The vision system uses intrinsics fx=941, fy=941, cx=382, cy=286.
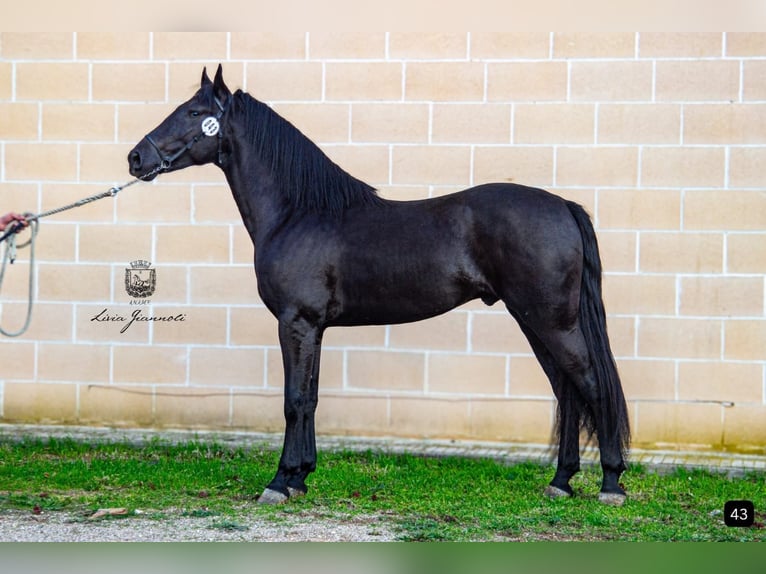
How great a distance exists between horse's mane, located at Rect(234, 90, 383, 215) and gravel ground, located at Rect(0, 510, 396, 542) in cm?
141

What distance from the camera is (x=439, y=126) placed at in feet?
18.9

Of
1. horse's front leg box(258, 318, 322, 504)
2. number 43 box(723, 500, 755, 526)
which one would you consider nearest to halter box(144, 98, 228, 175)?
horse's front leg box(258, 318, 322, 504)

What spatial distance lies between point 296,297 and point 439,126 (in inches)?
78.3

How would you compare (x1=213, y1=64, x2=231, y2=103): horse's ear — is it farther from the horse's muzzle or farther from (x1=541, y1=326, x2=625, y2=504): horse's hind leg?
(x1=541, y1=326, x2=625, y2=504): horse's hind leg

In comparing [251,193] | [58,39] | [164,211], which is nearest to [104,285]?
[164,211]

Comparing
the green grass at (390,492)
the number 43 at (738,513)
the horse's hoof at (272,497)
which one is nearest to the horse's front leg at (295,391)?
the horse's hoof at (272,497)

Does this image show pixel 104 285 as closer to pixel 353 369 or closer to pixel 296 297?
pixel 353 369

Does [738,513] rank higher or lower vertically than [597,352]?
lower

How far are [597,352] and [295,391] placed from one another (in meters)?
1.36

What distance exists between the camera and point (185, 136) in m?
4.31

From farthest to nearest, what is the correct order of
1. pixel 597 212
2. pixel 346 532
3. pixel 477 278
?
1. pixel 597 212
2. pixel 477 278
3. pixel 346 532

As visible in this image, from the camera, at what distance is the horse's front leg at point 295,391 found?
4227 mm

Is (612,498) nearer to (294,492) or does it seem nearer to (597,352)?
(597,352)

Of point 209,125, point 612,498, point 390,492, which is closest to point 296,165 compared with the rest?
point 209,125
